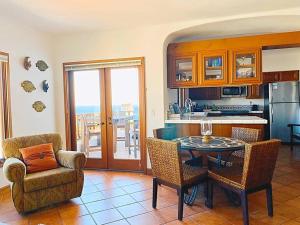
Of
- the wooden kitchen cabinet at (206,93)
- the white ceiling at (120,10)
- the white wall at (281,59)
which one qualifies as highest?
the white ceiling at (120,10)

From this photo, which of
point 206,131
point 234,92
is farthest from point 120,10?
point 234,92

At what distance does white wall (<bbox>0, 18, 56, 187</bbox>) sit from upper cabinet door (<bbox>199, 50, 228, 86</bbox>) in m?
2.79

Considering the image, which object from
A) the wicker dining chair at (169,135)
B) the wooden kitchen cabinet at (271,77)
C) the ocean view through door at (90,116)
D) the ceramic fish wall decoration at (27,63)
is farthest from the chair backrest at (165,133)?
the wooden kitchen cabinet at (271,77)

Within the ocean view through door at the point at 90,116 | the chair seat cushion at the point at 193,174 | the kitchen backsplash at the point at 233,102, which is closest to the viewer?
the chair seat cushion at the point at 193,174

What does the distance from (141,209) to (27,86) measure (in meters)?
2.69

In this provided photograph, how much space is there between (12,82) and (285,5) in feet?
13.5

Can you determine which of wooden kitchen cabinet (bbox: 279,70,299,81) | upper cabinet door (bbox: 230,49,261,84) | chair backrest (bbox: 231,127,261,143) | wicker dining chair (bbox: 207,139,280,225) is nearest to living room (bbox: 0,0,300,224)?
upper cabinet door (bbox: 230,49,261,84)

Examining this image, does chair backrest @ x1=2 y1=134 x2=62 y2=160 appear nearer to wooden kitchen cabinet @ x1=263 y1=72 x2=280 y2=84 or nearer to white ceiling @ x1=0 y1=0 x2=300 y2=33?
white ceiling @ x1=0 y1=0 x2=300 y2=33

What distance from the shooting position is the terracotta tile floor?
109 inches

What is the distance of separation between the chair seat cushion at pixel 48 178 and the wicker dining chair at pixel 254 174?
5.85 feet

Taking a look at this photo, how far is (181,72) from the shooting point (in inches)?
185

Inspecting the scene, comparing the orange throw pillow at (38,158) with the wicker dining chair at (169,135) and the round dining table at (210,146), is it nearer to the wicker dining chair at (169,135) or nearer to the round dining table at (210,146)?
the wicker dining chair at (169,135)

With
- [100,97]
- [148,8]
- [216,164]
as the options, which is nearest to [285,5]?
[148,8]

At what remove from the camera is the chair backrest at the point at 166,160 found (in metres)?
2.67
